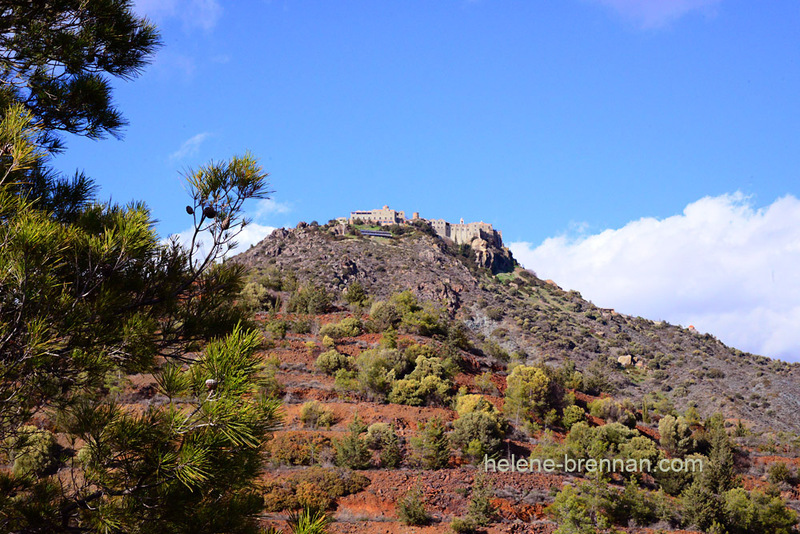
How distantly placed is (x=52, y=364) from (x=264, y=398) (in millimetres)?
1637

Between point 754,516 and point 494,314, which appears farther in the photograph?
point 494,314

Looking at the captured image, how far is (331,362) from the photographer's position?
77.5ft

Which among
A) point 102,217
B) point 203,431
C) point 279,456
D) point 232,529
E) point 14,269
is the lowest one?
point 279,456

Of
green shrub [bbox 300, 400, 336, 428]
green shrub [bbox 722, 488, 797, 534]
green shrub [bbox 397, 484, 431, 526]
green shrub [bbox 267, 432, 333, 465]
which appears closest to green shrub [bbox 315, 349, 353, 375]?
green shrub [bbox 300, 400, 336, 428]

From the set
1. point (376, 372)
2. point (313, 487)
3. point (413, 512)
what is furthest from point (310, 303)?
point (413, 512)

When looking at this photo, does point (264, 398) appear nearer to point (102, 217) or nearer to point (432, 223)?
point (102, 217)

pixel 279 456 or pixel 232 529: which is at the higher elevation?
pixel 232 529

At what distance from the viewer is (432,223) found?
9950cm

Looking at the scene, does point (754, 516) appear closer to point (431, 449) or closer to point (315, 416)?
point (431, 449)

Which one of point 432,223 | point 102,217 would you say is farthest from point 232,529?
point 432,223

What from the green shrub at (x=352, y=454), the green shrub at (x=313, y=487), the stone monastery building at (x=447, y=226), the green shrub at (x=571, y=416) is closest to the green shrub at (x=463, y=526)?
the green shrub at (x=313, y=487)

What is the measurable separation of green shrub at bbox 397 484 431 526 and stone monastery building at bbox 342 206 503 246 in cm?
→ 7810

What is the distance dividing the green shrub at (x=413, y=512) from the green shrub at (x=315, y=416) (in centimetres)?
570

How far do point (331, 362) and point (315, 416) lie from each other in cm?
474
